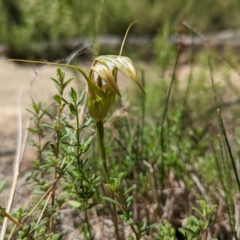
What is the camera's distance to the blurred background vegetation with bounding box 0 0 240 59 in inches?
181

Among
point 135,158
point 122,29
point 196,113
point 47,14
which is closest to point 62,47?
point 47,14

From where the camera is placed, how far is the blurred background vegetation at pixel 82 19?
4602 millimetres

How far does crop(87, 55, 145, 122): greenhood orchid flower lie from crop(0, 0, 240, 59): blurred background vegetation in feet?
9.99

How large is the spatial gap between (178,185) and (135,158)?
16 cm

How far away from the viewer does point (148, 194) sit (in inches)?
64.0

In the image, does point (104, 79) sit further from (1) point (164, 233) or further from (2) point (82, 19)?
(2) point (82, 19)

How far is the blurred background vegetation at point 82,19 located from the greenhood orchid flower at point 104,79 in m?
3.04

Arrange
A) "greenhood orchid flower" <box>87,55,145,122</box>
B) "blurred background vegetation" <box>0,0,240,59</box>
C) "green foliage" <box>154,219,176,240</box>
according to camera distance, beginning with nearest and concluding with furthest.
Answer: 1. "greenhood orchid flower" <box>87,55,145,122</box>
2. "green foliage" <box>154,219,176,240</box>
3. "blurred background vegetation" <box>0,0,240,59</box>

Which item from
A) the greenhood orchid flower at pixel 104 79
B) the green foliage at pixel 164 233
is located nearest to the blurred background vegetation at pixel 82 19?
the green foliage at pixel 164 233

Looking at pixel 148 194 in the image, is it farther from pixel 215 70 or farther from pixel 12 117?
pixel 215 70

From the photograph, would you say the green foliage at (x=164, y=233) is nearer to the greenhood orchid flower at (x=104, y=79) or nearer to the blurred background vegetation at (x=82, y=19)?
A: the greenhood orchid flower at (x=104, y=79)

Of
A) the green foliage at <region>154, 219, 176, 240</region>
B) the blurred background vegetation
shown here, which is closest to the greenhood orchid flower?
the green foliage at <region>154, 219, 176, 240</region>

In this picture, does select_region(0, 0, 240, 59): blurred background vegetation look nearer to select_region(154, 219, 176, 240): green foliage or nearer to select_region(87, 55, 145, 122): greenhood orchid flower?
select_region(154, 219, 176, 240): green foliage

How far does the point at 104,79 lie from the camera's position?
3.24 ft
